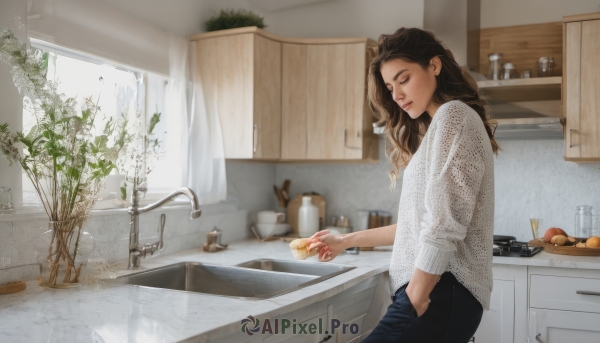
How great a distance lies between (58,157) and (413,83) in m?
1.16

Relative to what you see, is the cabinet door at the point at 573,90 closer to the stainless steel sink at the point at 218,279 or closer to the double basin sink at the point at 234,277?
the double basin sink at the point at 234,277

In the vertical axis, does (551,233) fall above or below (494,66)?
below

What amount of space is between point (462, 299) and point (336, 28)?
248cm

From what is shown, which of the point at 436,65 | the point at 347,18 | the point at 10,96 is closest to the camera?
the point at 436,65

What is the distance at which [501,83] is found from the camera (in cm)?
289

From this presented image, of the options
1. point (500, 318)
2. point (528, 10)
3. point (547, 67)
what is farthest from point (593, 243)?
point (528, 10)

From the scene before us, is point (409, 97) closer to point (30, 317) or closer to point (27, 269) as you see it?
point (30, 317)

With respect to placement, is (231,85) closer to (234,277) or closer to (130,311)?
(234,277)

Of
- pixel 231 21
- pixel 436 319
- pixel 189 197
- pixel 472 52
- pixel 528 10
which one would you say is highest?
pixel 528 10

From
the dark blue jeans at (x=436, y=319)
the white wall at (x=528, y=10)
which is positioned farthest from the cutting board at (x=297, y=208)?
the dark blue jeans at (x=436, y=319)

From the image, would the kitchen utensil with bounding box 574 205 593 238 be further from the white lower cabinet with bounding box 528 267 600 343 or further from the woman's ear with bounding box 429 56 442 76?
the woman's ear with bounding box 429 56 442 76

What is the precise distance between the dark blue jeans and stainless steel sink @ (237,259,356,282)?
3.17ft

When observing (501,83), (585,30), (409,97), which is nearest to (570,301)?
(501,83)

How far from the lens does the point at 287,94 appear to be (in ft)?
10.5
